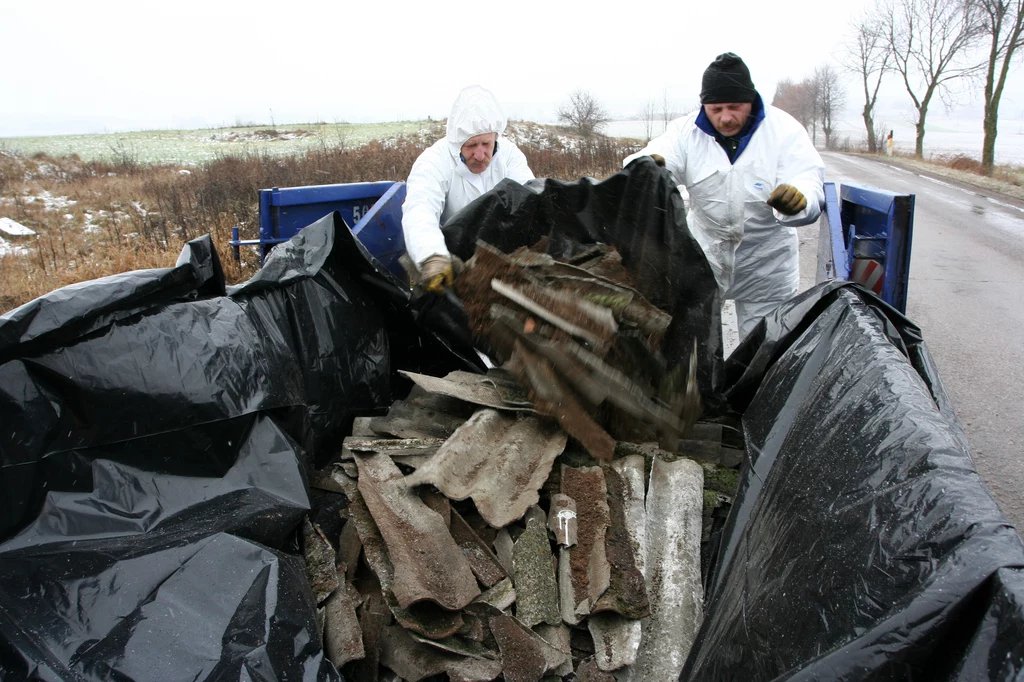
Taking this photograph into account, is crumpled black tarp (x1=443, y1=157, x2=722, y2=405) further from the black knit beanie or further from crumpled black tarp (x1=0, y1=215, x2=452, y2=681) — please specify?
crumpled black tarp (x1=0, y1=215, x2=452, y2=681)

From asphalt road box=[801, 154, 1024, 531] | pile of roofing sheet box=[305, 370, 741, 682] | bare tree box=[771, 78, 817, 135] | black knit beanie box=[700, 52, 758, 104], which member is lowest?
asphalt road box=[801, 154, 1024, 531]

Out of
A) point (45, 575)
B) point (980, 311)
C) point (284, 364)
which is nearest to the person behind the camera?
point (45, 575)

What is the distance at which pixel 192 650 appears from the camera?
1611 millimetres

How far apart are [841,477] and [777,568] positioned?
262mm

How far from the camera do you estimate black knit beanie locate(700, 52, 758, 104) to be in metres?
3.21

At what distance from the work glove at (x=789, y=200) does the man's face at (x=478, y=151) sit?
1415mm

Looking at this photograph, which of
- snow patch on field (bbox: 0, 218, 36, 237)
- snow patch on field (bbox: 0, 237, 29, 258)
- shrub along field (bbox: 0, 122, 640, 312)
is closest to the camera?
shrub along field (bbox: 0, 122, 640, 312)

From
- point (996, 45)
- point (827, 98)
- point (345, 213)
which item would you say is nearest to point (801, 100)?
point (827, 98)

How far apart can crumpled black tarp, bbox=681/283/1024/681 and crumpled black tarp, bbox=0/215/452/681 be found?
1.13m

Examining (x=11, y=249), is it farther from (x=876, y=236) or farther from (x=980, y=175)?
(x=980, y=175)

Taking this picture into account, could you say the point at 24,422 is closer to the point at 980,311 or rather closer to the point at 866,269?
the point at 866,269

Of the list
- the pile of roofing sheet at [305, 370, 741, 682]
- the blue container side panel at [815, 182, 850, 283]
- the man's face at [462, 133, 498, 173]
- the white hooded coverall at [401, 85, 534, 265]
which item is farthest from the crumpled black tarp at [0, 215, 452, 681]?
the blue container side panel at [815, 182, 850, 283]

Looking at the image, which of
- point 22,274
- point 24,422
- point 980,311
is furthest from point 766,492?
point 22,274

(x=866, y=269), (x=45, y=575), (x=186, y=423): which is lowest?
(x=45, y=575)
